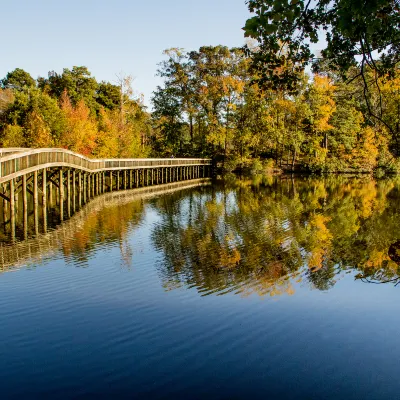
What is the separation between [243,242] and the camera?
15.3 m

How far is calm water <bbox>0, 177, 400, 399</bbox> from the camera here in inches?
246

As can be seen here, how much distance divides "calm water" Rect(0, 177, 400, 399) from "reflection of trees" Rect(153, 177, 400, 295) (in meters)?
0.08

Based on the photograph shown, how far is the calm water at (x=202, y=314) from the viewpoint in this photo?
6.24m

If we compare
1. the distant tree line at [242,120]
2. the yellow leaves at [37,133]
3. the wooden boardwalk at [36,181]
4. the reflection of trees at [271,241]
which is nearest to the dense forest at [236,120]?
the distant tree line at [242,120]

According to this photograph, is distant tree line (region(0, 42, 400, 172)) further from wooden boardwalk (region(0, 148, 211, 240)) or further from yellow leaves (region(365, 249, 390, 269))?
yellow leaves (region(365, 249, 390, 269))

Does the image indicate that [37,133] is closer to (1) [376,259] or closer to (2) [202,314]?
(1) [376,259]

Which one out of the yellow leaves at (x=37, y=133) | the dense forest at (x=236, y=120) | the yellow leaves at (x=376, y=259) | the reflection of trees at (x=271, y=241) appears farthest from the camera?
the dense forest at (x=236, y=120)

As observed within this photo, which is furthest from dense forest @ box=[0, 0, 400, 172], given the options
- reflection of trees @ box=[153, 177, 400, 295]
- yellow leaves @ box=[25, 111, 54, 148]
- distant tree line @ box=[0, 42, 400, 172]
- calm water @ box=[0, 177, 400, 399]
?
calm water @ box=[0, 177, 400, 399]

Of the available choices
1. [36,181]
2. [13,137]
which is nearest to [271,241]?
[36,181]

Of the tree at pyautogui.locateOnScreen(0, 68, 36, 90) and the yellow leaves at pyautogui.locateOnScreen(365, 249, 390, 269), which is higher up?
the tree at pyautogui.locateOnScreen(0, 68, 36, 90)

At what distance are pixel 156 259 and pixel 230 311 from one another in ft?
15.4

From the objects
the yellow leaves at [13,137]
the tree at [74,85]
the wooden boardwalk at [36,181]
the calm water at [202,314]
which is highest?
the tree at [74,85]

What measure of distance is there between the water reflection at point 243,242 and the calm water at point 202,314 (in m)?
0.08

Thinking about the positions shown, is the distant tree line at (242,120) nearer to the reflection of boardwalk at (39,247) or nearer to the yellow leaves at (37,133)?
the yellow leaves at (37,133)
